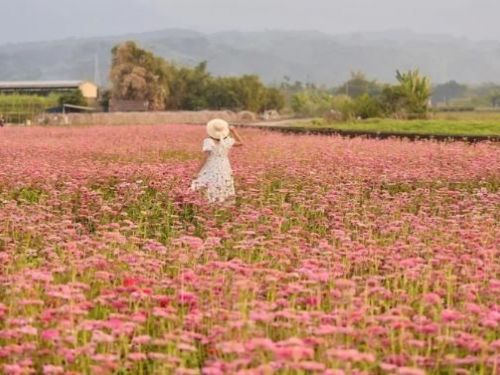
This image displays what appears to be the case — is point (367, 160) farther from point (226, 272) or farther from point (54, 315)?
point (54, 315)

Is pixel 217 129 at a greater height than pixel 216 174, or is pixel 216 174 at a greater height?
pixel 217 129

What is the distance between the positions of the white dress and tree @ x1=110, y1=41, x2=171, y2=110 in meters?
58.3

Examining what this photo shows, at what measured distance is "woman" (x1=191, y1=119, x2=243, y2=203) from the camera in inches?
394

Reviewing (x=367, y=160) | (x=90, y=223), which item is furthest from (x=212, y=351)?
(x=367, y=160)

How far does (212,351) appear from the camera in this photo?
4.28 meters

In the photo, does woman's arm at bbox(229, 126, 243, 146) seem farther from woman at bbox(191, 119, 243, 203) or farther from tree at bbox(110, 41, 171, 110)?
tree at bbox(110, 41, 171, 110)

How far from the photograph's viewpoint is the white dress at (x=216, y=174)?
32.8 feet

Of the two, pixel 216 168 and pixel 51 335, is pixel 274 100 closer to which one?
pixel 216 168

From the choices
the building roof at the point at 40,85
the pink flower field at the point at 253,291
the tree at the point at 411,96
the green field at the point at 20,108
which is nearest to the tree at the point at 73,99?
the green field at the point at 20,108

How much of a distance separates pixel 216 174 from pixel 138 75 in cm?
5947

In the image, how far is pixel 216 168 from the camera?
1030 cm

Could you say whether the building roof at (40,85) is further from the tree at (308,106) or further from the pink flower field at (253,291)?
the pink flower field at (253,291)

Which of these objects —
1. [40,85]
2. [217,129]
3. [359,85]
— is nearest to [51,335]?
[217,129]

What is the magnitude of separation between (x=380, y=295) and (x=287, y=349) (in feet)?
5.70
